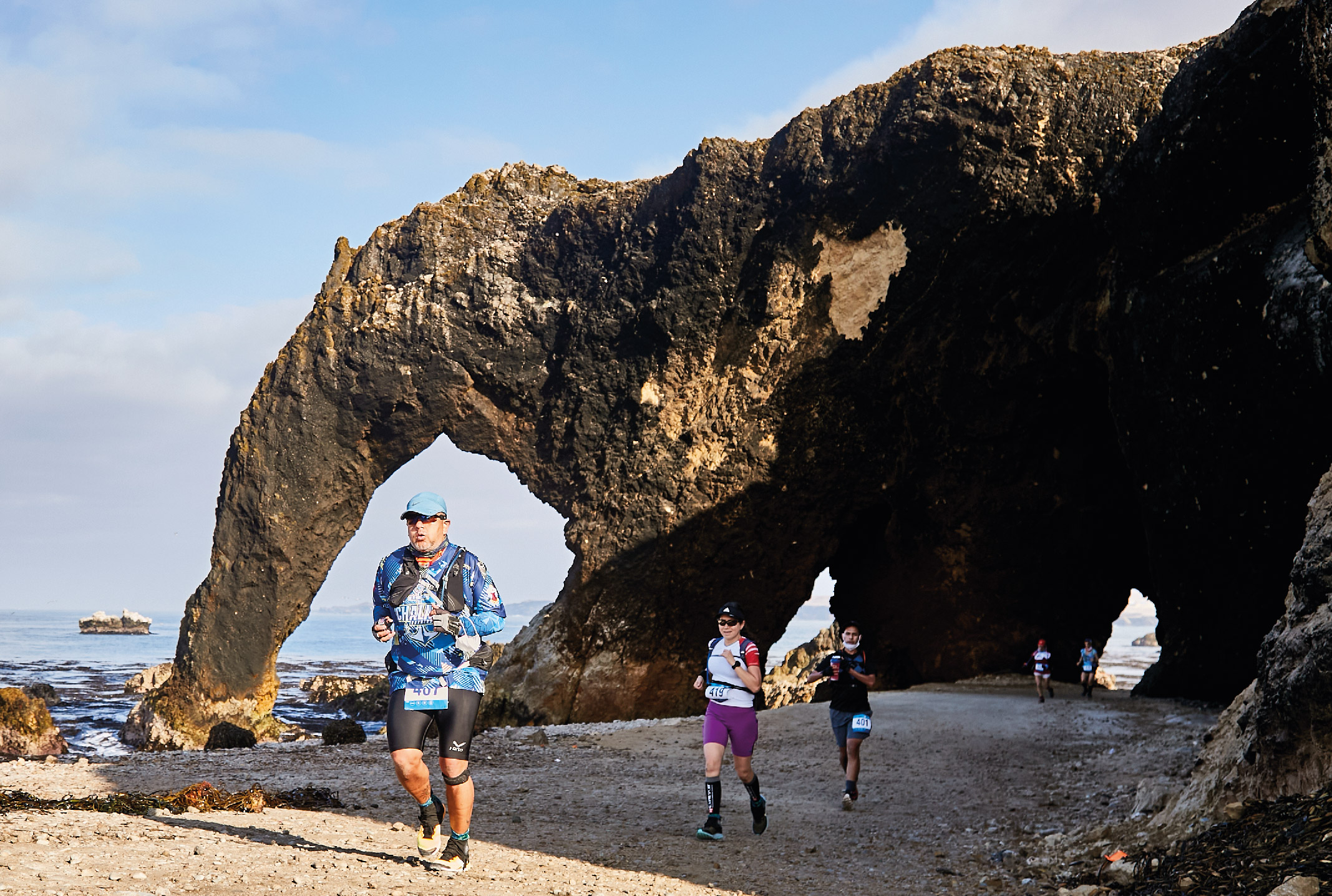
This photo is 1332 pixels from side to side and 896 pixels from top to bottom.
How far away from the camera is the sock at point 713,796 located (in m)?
6.21

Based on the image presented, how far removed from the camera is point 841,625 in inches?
816

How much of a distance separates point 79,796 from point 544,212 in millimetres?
13943

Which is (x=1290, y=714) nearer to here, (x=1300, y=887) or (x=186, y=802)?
(x=1300, y=887)

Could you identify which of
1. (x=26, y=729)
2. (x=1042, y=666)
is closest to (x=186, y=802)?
(x=1042, y=666)

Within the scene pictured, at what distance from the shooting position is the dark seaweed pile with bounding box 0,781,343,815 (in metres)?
5.57

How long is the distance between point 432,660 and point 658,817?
121 inches

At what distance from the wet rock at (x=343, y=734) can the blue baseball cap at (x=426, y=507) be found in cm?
629

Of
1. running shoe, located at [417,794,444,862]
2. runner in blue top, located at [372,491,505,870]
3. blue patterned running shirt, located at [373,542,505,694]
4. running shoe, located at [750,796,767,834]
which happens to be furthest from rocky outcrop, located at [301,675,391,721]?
blue patterned running shirt, located at [373,542,505,694]

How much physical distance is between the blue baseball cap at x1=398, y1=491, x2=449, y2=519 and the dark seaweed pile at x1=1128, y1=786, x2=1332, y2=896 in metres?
3.99

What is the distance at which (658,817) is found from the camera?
7.02 m

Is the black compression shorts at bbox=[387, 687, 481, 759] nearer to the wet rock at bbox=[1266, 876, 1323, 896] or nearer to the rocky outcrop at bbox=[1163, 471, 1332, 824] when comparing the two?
the wet rock at bbox=[1266, 876, 1323, 896]

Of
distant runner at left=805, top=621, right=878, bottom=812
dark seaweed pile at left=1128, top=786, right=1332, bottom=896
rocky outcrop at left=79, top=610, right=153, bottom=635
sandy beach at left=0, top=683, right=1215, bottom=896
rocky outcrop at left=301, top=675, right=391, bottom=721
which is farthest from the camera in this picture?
rocky outcrop at left=79, top=610, right=153, bottom=635

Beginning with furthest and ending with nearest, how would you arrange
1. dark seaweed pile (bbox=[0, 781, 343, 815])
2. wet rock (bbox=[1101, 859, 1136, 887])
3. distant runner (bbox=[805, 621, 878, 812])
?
distant runner (bbox=[805, 621, 878, 812])
dark seaweed pile (bbox=[0, 781, 343, 815])
wet rock (bbox=[1101, 859, 1136, 887])

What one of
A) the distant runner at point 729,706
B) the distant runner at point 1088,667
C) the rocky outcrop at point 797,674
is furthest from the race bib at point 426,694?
the distant runner at point 1088,667
